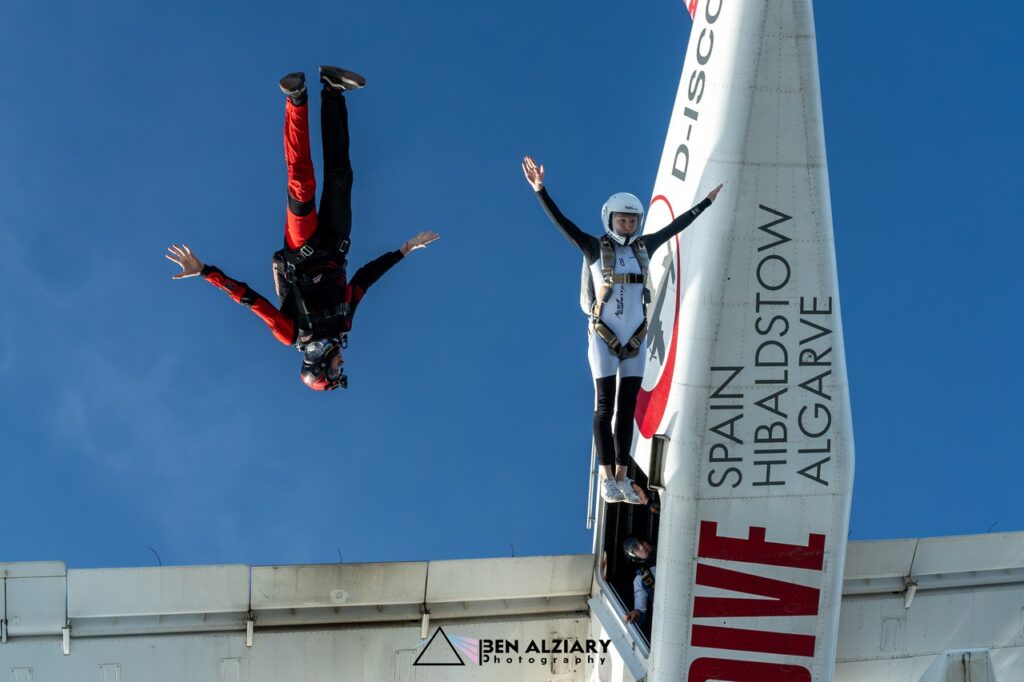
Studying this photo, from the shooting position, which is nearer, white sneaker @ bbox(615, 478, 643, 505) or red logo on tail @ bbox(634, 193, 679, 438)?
red logo on tail @ bbox(634, 193, 679, 438)

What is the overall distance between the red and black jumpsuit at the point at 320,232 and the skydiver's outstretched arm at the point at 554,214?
173cm

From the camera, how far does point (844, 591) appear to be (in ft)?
47.8

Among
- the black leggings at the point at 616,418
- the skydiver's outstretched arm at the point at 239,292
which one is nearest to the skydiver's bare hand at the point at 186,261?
the skydiver's outstretched arm at the point at 239,292

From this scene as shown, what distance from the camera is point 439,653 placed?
46.4 feet

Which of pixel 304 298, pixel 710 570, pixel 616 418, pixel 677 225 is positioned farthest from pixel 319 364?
pixel 710 570

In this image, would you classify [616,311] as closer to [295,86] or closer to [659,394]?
[659,394]

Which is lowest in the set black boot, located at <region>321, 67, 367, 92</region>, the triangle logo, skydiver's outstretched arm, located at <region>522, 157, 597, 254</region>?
the triangle logo

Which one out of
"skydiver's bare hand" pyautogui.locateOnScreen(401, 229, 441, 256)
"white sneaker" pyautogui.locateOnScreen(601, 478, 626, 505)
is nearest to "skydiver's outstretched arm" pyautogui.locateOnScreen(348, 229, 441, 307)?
"skydiver's bare hand" pyautogui.locateOnScreen(401, 229, 441, 256)

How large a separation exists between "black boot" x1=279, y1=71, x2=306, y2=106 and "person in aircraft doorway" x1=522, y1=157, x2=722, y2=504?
2489 millimetres

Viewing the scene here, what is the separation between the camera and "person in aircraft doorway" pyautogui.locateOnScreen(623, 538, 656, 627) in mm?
13516

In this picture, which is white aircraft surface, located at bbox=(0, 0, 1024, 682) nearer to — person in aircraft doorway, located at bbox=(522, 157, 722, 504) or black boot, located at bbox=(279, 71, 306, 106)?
person in aircraft doorway, located at bbox=(522, 157, 722, 504)

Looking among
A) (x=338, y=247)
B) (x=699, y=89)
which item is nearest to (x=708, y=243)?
(x=699, y=89)

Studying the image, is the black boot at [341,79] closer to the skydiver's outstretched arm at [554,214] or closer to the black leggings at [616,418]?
the skydiver's outstretched arm at [554,214]

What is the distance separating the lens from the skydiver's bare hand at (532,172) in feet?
36.7
